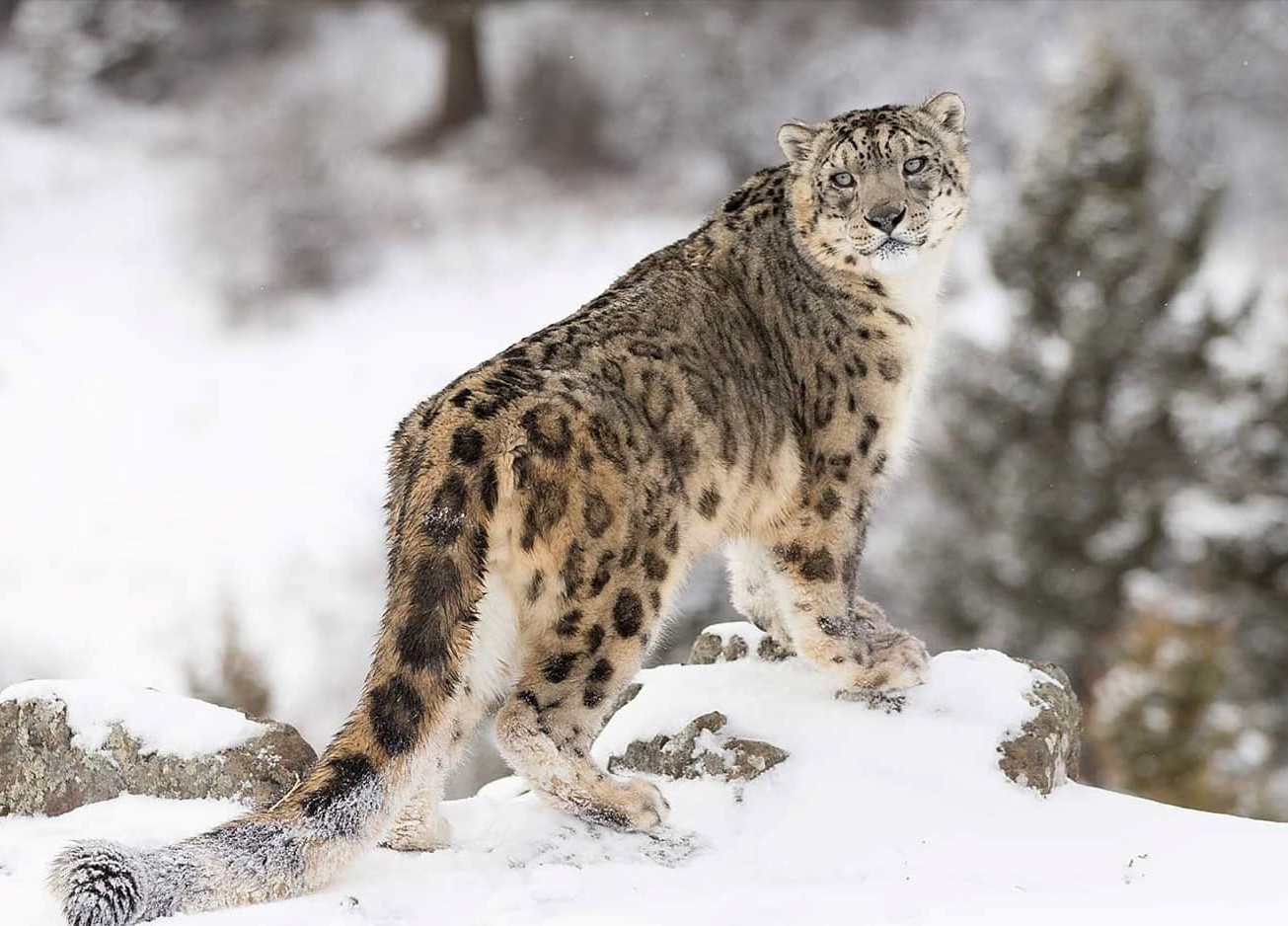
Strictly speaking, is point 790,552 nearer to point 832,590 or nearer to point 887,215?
point 832,590

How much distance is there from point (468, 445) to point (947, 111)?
3.05 meters

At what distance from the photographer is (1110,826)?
7.20 meters

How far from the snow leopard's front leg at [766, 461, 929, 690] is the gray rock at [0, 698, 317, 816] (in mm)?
2163

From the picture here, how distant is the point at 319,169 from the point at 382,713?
34124 mm

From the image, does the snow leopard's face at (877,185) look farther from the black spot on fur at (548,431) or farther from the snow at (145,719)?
the snow at (145,719)

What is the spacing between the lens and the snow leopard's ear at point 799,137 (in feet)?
25.0

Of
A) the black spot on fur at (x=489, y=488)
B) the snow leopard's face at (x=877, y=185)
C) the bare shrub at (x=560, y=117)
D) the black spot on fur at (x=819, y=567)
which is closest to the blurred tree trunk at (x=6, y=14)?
the bare shrub at (x=560, y=117)

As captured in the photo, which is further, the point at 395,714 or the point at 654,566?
the point at 654,566

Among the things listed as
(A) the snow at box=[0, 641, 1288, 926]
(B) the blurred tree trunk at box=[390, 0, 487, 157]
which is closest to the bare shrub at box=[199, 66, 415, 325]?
(B) the blurred tree trunk at box=[390, 0, 487, 157]

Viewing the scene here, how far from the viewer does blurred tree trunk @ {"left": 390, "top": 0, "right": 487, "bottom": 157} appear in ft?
130

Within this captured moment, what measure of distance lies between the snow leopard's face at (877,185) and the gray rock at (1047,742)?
206cm

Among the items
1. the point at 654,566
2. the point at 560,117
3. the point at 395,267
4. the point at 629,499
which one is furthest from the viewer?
the point at 560,117

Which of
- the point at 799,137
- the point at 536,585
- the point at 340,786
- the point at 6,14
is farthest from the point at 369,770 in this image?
the point at 6,14

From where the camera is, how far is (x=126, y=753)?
716 cm
